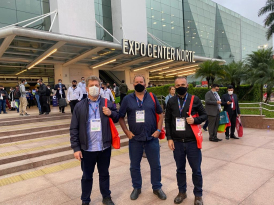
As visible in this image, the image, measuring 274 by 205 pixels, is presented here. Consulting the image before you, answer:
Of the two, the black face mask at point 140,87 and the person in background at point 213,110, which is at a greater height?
the black face mask at point 140,87

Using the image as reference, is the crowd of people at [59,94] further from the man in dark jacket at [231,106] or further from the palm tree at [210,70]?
the palm tree at [210,70]

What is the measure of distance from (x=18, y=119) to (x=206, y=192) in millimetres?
8310

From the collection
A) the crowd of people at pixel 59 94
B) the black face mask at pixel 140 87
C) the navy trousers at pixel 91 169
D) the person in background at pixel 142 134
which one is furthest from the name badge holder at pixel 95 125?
the crowd of people at pixel 59 94

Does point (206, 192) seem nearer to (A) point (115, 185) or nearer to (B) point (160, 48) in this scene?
(A) point (115, 185)

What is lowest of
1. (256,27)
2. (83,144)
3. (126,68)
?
(83,144)

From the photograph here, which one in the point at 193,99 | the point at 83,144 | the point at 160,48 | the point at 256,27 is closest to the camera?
the point at 83,144

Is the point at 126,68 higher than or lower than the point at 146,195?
higher

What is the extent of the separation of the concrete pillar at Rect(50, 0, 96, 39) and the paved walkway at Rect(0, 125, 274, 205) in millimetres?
13104

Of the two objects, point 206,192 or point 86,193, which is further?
point 206,192

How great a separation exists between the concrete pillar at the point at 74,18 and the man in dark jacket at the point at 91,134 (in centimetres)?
1425

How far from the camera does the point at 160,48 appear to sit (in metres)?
17.9

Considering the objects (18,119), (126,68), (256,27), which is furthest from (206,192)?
(256,27)

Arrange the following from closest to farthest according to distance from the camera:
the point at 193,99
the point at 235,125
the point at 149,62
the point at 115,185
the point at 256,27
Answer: the point at 193,99 → the point at 115,185 → the point at 235,125 → the point at 149,62 → the point at 256,27

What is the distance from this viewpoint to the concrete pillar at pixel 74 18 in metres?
15.3
